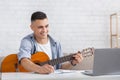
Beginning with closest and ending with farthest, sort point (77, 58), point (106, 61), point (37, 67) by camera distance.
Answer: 1. point (106, 61)
2. point (37, 67)
3. point (77, 58)

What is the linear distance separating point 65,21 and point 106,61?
3.69 metres

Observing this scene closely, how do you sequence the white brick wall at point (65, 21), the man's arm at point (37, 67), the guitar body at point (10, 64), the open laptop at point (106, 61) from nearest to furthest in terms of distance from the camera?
the open laptop at point (106, 61), the man's arm at point (37, 67), the guitar body at point (10, 64), the white brick wall at point (65, 21)

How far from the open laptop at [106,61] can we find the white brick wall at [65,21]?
3.60 metres

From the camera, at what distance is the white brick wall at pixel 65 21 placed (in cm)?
521

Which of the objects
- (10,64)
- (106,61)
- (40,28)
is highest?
(40,28)

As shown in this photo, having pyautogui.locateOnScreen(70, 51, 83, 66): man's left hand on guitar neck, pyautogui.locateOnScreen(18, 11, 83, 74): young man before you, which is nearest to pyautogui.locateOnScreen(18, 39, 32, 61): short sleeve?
pyautogui.locateOnScreen(18, 11, 83, 74): young man

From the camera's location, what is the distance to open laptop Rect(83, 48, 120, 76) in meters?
1.72

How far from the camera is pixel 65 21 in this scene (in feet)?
17.7

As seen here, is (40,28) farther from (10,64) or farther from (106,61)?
(106,61)

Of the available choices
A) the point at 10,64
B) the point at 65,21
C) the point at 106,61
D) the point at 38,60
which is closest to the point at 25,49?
the point at 38,60

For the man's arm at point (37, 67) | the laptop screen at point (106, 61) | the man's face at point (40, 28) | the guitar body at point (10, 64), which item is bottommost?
the guitar body at point (10, 64)

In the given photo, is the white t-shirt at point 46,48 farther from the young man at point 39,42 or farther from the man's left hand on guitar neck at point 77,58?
the man's left hand on guitar neck at point 77,58

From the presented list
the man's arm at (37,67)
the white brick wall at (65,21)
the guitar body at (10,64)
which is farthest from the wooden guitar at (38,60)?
the white brick wall at (65,21)

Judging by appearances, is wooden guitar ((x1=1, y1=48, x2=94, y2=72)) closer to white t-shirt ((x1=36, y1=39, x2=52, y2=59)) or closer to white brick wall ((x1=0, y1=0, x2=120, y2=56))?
white t-shirt ((x1=36, y1=39, x2=52, y2=59))
